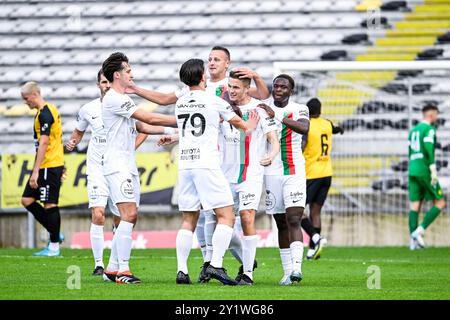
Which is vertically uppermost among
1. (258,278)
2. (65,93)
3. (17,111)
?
(65,93)

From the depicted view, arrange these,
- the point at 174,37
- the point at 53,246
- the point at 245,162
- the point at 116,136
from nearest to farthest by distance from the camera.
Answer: the point at 116,136
the point at 245,162
the point at 53,246
the point at 174,37

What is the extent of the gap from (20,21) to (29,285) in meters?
14.0

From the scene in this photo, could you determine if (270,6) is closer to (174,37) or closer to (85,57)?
(174,37)

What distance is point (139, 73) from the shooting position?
21688 mm

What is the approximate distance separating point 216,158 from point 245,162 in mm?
618

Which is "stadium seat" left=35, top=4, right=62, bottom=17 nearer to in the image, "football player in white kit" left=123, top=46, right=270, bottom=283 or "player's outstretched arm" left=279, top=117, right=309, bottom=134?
"football player in white kit" left=123, top=46, right=270, bottom=283

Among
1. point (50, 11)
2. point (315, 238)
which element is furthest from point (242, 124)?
point (50, 11)

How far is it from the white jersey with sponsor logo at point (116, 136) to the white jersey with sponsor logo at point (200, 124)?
0.60m

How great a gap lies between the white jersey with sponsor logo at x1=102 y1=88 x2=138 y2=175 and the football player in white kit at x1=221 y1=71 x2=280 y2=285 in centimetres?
93

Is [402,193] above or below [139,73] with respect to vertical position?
below

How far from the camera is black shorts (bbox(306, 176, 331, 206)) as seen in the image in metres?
15.9

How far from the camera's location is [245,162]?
10695 mm
